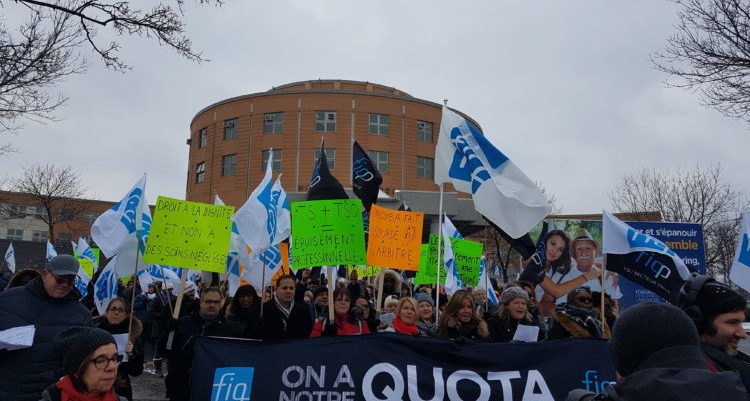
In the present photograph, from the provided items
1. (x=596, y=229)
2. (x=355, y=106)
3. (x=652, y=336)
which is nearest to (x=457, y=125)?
(x=652, y=336)

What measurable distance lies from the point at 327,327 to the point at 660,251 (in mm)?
3771

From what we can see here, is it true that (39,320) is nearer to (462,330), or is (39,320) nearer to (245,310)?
(245,310)

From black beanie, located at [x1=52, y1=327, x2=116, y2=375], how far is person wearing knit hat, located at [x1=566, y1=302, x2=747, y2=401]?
7.94ft

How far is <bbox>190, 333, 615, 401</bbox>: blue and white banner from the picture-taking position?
488cm

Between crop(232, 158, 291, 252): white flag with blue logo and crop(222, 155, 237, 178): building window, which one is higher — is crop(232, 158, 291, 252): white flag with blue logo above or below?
below

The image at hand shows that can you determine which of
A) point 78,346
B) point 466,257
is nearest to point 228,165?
point 466,257

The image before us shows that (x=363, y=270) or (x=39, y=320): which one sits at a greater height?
(x=363, y=270)

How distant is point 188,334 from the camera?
22.2 ft

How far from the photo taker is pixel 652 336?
6.08 feet

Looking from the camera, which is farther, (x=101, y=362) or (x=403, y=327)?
(x=403, y=327)

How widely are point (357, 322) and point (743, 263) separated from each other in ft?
16.0

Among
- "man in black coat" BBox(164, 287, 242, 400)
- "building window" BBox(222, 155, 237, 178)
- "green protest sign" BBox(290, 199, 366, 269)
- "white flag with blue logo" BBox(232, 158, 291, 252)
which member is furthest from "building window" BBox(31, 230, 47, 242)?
"green protest sign" BBox(290, 199, 366, 269)

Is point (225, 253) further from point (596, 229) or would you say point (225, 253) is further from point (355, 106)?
point (355, 106)

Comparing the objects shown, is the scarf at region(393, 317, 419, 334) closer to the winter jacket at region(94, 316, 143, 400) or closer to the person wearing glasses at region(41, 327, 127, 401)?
the winter jacket at region(94, 316, 143, 400)
